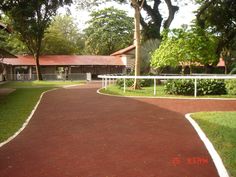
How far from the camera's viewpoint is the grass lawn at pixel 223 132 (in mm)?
7276

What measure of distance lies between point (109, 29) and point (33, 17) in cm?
2379

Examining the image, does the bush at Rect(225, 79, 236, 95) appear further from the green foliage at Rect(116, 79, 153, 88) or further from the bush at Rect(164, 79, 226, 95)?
the green foliage at Rect(116, 79, 153, 88)

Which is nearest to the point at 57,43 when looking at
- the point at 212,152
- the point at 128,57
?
the point at 128,57

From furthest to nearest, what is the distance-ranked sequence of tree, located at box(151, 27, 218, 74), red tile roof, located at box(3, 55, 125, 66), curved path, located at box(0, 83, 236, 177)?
red tile roof, located at box(3, 55, 125, 66) < tree, located at box(151, 27, 218, 74) < curved path, located at box(0, 83, 236, 177)

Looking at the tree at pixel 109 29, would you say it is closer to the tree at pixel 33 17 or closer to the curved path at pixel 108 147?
the tree at pixel 33 17

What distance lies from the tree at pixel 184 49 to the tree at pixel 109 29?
→ 128 ft

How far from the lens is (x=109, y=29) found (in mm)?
68188

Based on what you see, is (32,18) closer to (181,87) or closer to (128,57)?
(128,57)

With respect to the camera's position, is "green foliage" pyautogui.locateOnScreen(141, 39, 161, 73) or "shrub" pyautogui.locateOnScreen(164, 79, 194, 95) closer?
"shrub" pyautogui.locateOnScreen(164, 79, 194, 95)

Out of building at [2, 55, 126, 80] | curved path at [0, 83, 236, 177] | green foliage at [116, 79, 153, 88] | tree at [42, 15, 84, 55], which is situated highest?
tree at [42, 15, 84, 55]

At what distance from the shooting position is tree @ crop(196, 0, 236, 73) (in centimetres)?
3769

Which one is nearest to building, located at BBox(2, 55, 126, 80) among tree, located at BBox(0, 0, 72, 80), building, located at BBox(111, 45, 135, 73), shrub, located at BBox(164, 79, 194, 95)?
building, located at BBox(111, 45, 135, 73)

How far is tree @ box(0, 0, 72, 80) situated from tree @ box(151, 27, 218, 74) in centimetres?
1781

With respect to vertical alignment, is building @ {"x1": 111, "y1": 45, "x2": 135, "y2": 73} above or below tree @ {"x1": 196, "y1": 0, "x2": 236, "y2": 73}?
below
